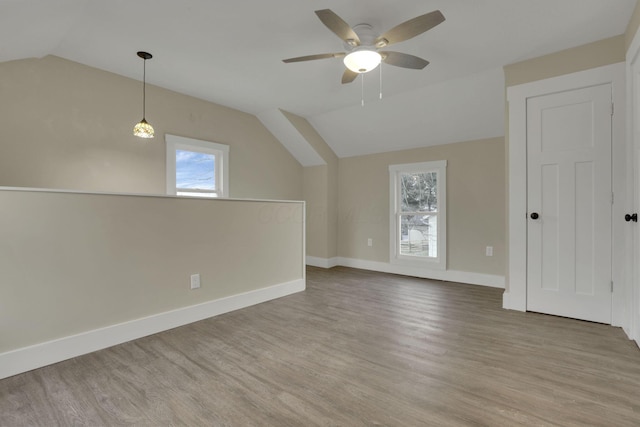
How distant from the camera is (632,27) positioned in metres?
2.41

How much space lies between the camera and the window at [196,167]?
4078mm

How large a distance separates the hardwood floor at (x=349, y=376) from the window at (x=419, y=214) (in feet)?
5.97

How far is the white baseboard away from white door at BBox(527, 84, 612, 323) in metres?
1.15

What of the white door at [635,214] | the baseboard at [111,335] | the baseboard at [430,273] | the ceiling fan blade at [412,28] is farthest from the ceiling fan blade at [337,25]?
the baseboard at [430,273]

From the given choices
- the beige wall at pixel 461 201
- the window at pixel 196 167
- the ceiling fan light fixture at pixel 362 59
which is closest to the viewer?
the ceiling fan light fixture at pixel 362 59

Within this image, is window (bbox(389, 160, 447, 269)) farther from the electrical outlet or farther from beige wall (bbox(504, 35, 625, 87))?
the electrical outlet

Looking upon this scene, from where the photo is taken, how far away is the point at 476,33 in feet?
8.81

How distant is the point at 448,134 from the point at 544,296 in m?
2.46

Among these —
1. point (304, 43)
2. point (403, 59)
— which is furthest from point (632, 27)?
point (304, 43)

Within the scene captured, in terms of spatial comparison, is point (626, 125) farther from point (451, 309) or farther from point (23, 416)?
point (23, 416)

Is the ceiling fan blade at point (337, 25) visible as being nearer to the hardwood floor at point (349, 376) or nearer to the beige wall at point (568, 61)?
the beige wall at point (568, 61)

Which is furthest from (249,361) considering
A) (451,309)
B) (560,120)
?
(560,120)

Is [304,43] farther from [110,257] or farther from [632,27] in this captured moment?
Result: [632,27]

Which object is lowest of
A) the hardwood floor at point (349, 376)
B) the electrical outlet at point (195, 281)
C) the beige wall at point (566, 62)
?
the hardwood floor at point (349, 376)
